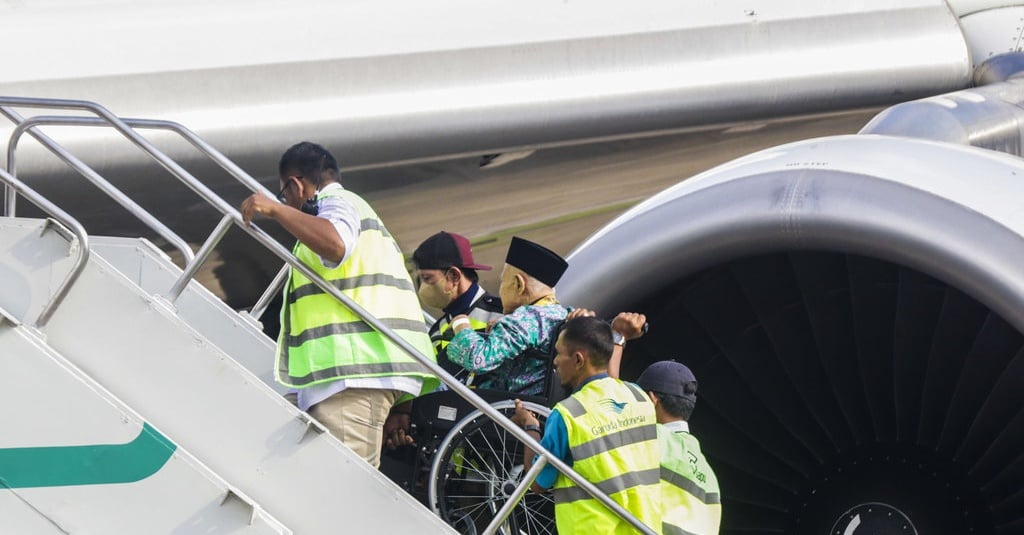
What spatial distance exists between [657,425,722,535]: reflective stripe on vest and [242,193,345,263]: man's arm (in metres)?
0.97

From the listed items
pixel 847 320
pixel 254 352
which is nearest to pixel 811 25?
pixel 847 320

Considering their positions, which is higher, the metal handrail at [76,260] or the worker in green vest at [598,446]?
the metal handrail at [76,260]

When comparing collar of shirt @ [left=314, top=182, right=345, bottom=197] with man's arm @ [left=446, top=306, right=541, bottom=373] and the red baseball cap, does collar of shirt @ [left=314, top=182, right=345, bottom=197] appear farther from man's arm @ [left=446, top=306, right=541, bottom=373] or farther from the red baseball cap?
man's arm @ [left=446, top=306, right=541, bottom=373]

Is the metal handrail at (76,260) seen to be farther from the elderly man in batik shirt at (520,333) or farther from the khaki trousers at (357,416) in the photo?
the elderly man in batik shirt at (520,333)

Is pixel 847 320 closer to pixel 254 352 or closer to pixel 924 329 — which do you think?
pixel 924 329

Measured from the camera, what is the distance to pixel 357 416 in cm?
346

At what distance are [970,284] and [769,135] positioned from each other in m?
3.15

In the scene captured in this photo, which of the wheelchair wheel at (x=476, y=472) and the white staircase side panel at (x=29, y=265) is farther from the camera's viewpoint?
the wheelchair wheel at (x=476, y=472)

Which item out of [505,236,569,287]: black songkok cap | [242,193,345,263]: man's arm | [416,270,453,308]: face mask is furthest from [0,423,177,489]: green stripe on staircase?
[505,236,569,287]: black songkok cap

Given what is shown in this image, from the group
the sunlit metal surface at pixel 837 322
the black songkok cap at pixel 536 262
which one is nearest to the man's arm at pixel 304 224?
the black songkok cap at pixel 536 262

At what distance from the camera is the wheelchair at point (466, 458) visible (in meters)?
3.62

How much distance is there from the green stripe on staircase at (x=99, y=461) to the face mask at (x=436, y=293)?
3.65 feet

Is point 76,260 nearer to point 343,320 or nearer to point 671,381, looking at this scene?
point 343,320

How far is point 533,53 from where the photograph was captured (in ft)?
21.2
